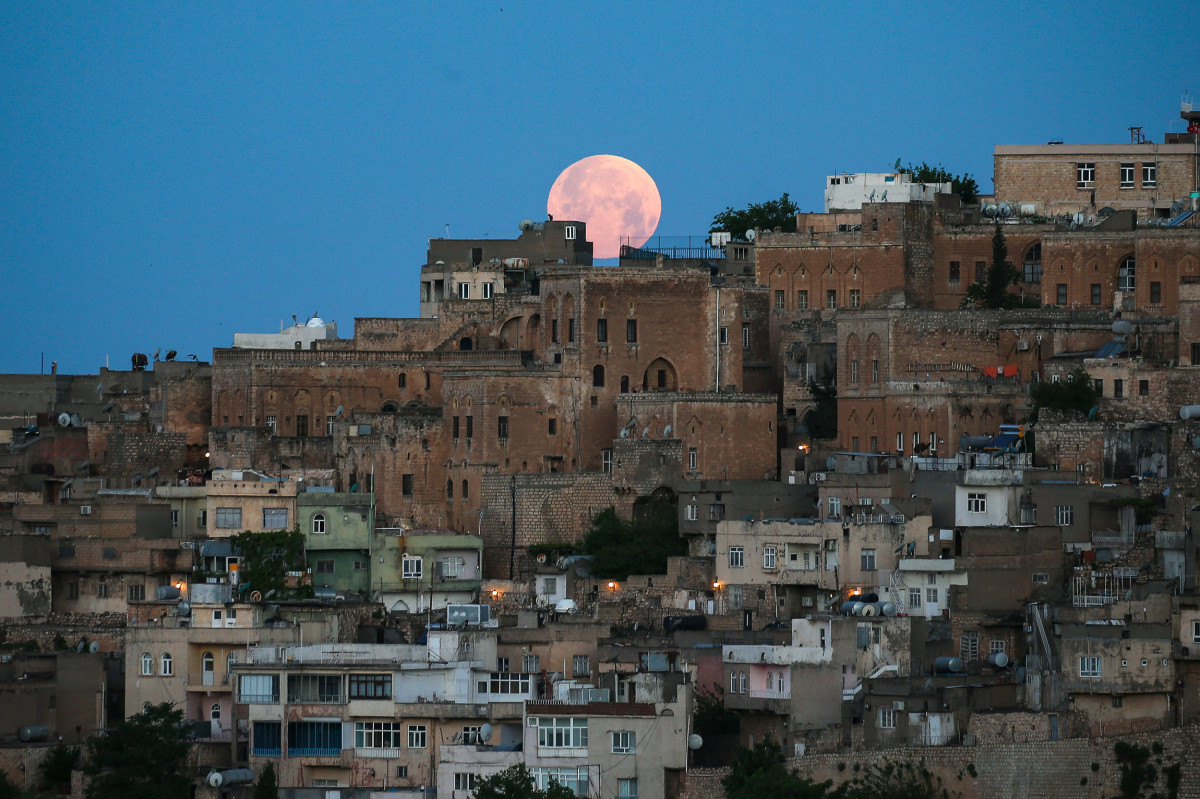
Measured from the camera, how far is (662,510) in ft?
232

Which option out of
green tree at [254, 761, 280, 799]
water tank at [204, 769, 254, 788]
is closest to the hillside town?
water tank at [204, 769, 254, 788]

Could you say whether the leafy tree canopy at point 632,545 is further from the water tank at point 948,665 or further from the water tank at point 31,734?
the water tank at point 31,734

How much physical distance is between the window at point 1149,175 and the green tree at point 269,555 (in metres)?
25.7

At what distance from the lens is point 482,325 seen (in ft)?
260

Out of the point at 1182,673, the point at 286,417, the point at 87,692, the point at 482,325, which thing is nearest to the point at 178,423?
the point at 286,417

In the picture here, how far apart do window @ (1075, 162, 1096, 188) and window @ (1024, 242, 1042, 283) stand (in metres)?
3.67

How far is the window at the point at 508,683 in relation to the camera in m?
58.4

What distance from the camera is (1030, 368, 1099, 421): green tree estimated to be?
225 ft

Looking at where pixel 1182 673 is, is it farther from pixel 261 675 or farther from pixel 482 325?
pixel 482 325

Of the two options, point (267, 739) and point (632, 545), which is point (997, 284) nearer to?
point (632, 545)

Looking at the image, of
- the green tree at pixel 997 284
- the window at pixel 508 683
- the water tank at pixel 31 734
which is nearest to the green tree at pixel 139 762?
the water tank at pixel 31 734

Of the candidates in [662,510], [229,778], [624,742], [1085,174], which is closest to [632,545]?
[662,510]

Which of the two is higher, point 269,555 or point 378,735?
point 269,555

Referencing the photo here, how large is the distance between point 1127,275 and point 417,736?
83.3 ft
